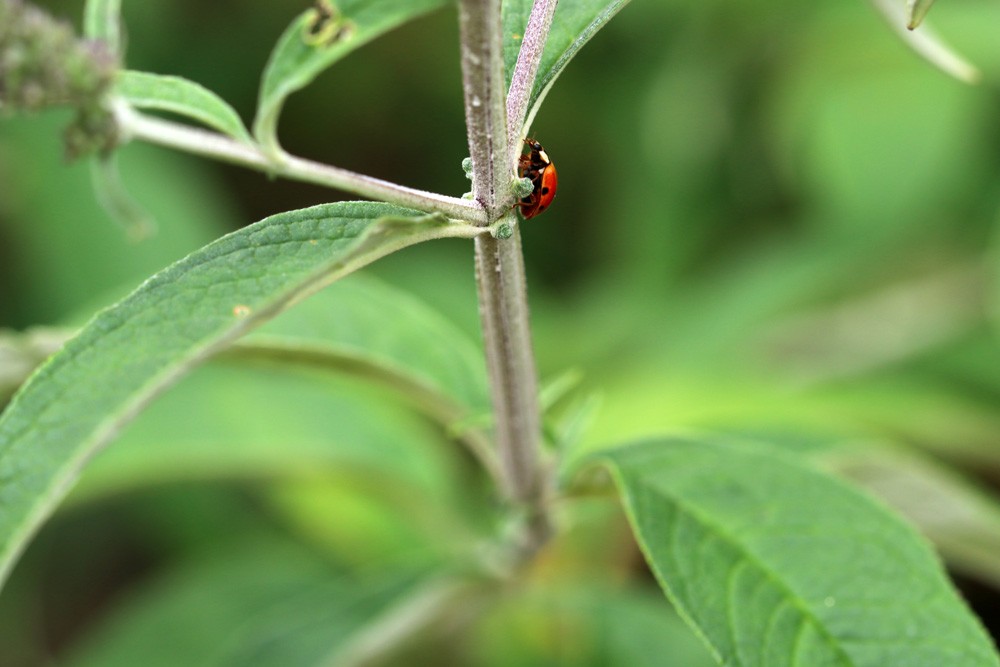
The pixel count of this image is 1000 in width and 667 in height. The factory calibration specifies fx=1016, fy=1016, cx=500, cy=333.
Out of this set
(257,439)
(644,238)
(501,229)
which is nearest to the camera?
(501,229)

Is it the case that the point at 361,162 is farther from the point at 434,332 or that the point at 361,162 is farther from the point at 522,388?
the point at 522,388

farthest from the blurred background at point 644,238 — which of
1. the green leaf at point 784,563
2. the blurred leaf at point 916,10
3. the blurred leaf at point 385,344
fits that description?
the blurred leaf at point 916,10

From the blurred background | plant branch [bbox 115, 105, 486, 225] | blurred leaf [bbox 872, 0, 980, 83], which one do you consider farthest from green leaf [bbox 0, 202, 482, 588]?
the blurred background

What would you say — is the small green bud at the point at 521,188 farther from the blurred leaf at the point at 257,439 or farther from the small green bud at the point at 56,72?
the blurred leaf at the point at 257,439

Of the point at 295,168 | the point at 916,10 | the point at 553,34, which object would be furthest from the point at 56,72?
the point at 916,10

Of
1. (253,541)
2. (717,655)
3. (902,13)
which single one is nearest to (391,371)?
(717,655)

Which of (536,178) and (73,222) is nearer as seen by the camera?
(536,178)

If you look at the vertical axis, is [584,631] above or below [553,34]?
below

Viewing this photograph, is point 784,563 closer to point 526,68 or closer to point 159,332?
point 526,68
